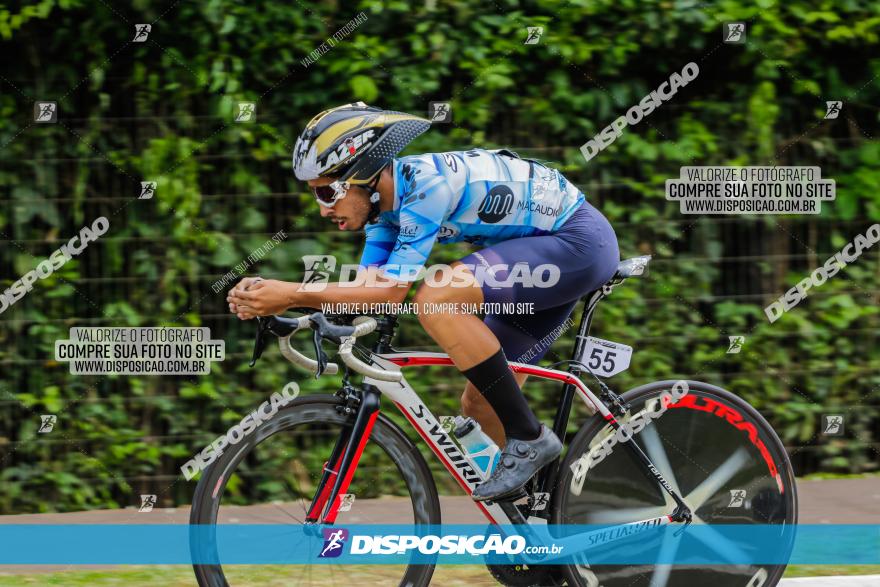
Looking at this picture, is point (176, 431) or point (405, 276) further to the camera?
point (176, 431)

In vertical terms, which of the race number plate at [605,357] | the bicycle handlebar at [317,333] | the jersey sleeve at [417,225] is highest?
the jersey sleeve at [417,225]

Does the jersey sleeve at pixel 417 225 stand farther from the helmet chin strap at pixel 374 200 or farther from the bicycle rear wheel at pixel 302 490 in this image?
the bicycle rear wheel at pixel 302 490

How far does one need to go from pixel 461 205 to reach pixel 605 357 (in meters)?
0.79

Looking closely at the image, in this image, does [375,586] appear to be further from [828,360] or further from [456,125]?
[828,360]

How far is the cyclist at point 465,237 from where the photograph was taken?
4.04 metres

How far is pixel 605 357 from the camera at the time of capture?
14.7 ft

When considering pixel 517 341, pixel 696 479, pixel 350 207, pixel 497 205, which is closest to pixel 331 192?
pixel 350 207

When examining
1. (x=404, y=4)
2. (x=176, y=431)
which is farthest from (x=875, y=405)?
(x=176, y=431)

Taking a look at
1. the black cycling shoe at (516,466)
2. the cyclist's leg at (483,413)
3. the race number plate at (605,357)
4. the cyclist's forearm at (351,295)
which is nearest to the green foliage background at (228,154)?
the cyclist's leg at (483,413)

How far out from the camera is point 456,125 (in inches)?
248

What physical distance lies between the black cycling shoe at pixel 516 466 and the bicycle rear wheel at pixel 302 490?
22cm

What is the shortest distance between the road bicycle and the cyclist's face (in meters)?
0.34

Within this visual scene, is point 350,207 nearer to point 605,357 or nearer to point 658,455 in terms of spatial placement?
point 605,357

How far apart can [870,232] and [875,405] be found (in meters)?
0.96
